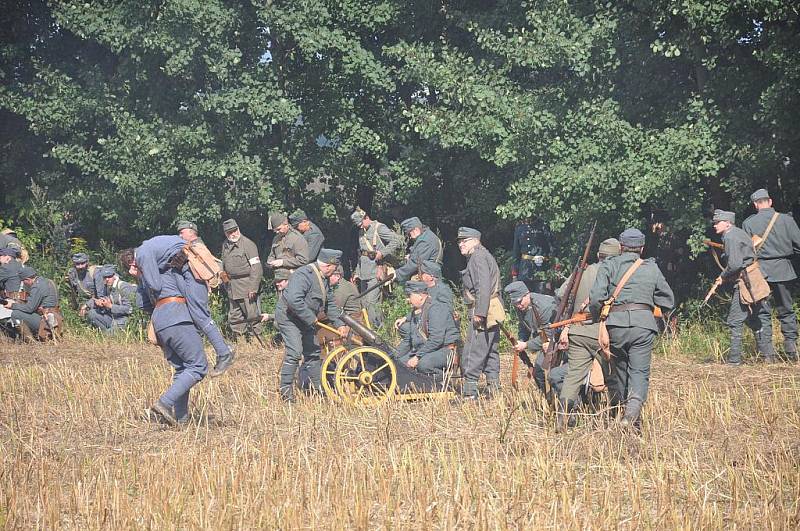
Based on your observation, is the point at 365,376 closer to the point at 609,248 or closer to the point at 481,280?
the point at 481,280

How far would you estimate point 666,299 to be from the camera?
913cm

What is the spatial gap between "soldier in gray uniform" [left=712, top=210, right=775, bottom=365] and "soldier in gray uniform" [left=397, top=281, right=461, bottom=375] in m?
3.29

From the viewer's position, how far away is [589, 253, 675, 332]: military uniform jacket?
902cm

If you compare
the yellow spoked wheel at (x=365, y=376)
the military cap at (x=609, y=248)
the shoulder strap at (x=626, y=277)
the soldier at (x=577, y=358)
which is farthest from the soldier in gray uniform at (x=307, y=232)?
the shoulder strap at (x=626, y=277)

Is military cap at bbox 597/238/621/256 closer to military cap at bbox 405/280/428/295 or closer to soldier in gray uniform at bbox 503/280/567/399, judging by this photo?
soldier in gray uniform at bbox 503/280/567/399

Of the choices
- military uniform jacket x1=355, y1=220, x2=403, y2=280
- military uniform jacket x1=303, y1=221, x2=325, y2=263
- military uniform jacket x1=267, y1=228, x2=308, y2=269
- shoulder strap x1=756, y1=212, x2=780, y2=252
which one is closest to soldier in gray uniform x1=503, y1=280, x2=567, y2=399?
shoulder strap x1=756, y1=212, x2=780, y2=252

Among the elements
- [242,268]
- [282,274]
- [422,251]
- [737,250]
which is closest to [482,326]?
[737,250]

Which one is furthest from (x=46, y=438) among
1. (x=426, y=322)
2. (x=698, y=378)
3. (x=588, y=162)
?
(x=588, y=162)

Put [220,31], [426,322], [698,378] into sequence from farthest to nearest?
[220,31] → [698,378] → [426,322]

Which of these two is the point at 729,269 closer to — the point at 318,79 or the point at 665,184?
the point at 665,184

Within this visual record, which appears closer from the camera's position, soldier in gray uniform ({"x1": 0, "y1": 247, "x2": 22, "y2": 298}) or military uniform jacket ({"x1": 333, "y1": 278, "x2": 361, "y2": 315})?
military uniform jacket ({"x1": 333, "y1": 278, "x2": 361, "y2": 315})

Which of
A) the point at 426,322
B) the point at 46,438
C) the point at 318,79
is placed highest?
the point at 318,79

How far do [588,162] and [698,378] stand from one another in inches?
169

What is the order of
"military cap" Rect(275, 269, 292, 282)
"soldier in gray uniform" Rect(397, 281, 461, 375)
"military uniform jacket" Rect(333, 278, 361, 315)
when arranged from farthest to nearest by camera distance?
"military cap" Rect(275, 269, 292, 282) → "military uniform jacket" Rect(333, 278, 361, 315) → "soldier in gray uniform" Rect(397, 281, 461, 375)
